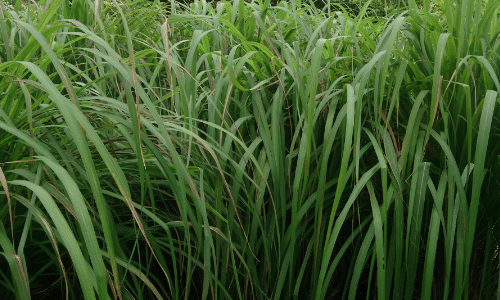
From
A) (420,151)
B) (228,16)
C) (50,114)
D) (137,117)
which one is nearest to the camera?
(137,117)

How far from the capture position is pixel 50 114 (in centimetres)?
91

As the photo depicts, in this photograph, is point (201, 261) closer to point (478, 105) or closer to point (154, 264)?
point (154, 264)

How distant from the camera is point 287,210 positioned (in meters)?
1.17

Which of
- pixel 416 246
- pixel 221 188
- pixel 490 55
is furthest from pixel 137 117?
pixel 490 55

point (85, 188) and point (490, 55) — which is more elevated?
point (490, 55)

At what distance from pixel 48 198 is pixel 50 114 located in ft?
0.97

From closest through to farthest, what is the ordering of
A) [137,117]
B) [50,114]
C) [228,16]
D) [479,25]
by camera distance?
[137,117] < [50,114] < [479,25] < [228,16]

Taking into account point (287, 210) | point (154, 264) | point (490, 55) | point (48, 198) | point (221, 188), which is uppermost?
point (490, 55)

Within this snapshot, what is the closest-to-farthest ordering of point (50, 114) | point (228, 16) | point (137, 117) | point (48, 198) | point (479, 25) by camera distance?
point (48, 198)
point (137, 117)
point (50, 114)
point (479, 25)
point (228, 16)

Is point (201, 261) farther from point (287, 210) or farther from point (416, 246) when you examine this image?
point (416, 246)

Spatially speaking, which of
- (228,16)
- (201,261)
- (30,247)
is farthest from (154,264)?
(228,16)

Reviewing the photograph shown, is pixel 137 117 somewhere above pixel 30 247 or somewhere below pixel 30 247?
above

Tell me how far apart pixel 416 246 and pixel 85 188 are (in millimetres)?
721

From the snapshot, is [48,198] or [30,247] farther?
[30,247]
